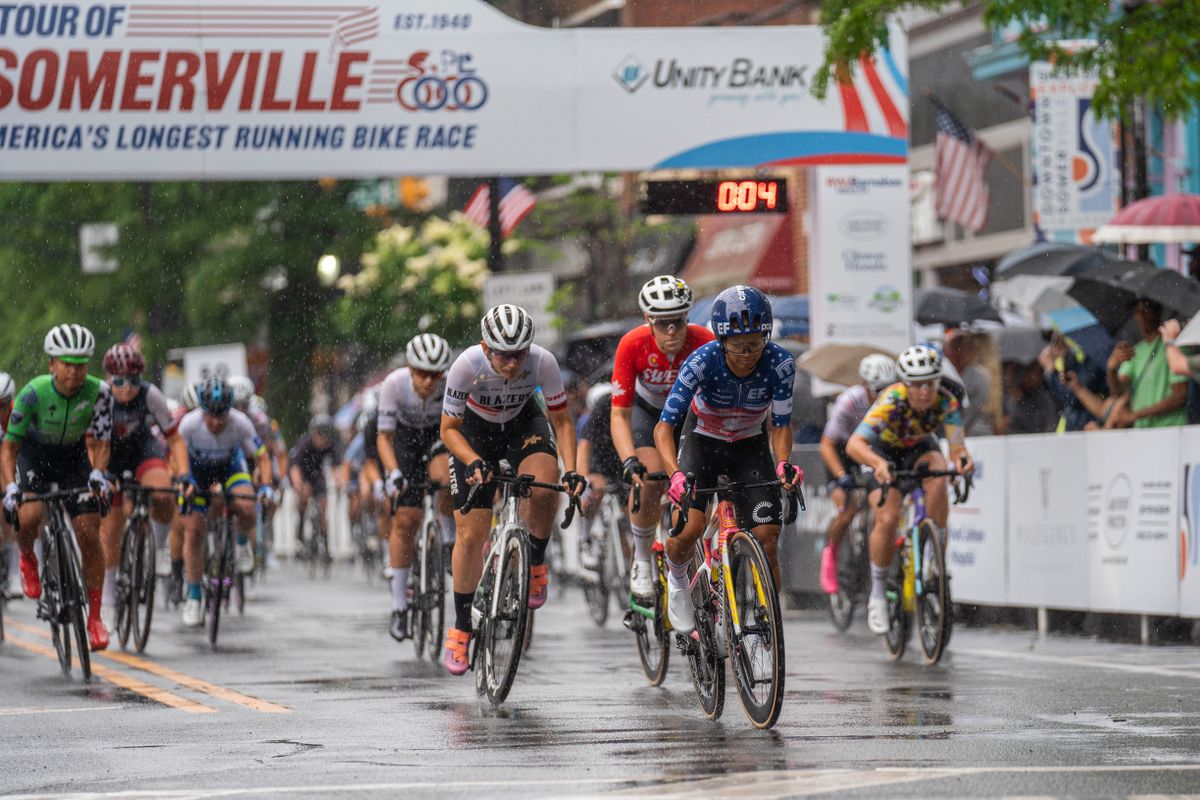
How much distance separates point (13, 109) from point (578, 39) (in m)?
4.83

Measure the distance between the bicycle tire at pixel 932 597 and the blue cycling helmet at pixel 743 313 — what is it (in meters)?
3.96

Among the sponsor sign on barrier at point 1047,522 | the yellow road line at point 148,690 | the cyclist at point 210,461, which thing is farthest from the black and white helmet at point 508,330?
the sponsor sign on barrier at point 1047,522

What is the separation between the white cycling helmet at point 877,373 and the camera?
16.8 meters

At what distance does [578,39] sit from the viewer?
68.7 ft

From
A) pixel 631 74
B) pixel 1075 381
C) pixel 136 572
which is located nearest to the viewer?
pixel 136 572

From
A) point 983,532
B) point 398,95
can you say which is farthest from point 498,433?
point 398,95

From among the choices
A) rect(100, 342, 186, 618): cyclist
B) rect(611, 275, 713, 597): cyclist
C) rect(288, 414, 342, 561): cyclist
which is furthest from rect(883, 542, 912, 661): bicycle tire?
rect(288, 414, 342, 561): cyclist

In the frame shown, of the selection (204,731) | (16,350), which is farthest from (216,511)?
(16,350)

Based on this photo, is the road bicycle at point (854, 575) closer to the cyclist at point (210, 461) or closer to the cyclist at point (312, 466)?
the cyclist at point (210, 461)

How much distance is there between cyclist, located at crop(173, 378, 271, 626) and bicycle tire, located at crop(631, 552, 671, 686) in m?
5.44

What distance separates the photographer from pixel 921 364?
46.6ft

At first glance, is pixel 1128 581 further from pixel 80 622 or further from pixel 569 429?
pixel 80 622

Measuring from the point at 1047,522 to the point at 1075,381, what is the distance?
1.90 metres

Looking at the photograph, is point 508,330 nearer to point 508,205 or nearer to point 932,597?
point 932,597
